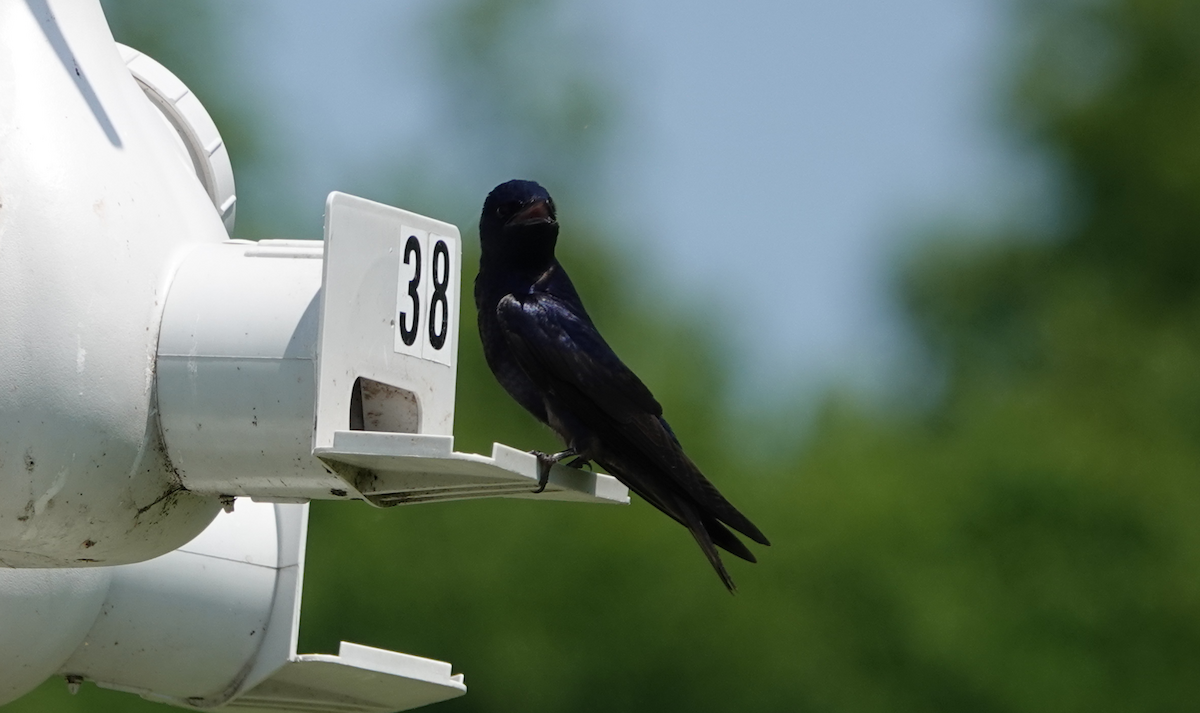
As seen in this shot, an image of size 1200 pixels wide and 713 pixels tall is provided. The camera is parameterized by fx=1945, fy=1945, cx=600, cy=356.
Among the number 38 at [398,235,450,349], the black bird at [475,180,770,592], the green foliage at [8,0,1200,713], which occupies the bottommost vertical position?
the green foliage at [8,0,1200,713]

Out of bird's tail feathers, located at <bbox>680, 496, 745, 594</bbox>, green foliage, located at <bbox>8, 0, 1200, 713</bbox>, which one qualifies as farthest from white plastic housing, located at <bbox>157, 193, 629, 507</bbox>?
green foliage, located at <bbox>8, 0, 1200, 713</bbox>

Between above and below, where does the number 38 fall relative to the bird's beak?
above

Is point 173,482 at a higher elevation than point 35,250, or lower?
lower

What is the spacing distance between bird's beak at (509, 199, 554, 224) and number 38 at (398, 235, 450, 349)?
55.8 inches

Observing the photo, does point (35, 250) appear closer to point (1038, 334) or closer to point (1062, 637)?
point (1062, 637)

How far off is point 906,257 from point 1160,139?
3381 mm

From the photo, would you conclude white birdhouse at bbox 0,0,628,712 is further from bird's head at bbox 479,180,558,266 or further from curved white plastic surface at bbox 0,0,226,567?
bird's head at bbox 479,180,558,266

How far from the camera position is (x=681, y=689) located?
1379 cm

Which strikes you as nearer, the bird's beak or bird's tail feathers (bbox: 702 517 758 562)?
bird's tail feathers (bbox: 702 517 758 562)

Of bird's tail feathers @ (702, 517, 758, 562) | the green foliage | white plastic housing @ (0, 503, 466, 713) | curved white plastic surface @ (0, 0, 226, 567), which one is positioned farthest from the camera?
the green foliage

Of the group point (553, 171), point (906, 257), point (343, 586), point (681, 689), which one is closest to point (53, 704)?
point (343, 586)

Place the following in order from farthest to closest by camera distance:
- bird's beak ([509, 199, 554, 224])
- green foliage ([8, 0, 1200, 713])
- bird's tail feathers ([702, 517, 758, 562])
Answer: green foliage ([8, 0, 1200, 713]) → bird's beak ([509, 199, 554, 224]) → bird's tail feathers ([702, 517, 758, 562])

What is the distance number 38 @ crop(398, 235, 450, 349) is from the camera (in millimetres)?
3299

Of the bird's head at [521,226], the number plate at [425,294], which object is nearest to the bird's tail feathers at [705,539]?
the bird's head at [521,226]
